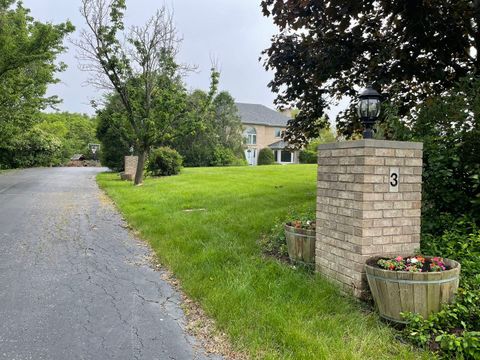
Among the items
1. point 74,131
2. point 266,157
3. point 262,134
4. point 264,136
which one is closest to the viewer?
point 266,157

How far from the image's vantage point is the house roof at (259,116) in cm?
4803

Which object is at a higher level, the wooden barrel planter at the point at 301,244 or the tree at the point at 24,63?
the tree at the point at 24,63

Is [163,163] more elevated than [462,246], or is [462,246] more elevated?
[163,163]

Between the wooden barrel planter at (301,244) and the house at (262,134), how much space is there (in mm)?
41495

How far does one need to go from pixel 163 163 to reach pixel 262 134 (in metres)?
29.5

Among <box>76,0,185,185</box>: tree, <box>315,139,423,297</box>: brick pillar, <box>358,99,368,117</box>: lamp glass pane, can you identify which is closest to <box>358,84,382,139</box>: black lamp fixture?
<box>358,99,368,117</box>: lamp glass pane

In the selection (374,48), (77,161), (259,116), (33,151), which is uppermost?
(259,116)

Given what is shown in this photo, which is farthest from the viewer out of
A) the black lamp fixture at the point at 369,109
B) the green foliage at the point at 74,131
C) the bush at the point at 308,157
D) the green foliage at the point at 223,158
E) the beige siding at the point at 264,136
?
the green foliage at the point at 74,131

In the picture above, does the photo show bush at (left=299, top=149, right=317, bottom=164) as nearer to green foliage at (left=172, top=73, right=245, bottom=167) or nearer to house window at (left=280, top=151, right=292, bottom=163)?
house window at (left=280, top=151, right=292, bottom=163)

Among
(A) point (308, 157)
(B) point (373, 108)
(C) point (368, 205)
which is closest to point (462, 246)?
(C) point (368, 205)

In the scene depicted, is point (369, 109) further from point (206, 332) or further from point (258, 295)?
point (206, 332)

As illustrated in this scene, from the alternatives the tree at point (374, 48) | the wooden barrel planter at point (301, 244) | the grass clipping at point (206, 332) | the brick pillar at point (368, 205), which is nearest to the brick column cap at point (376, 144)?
the brick pillar at point (368, 205)

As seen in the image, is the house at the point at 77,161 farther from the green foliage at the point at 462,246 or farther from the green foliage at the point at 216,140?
the green foliage at the point at 462,246

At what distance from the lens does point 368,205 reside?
3.91 metres
